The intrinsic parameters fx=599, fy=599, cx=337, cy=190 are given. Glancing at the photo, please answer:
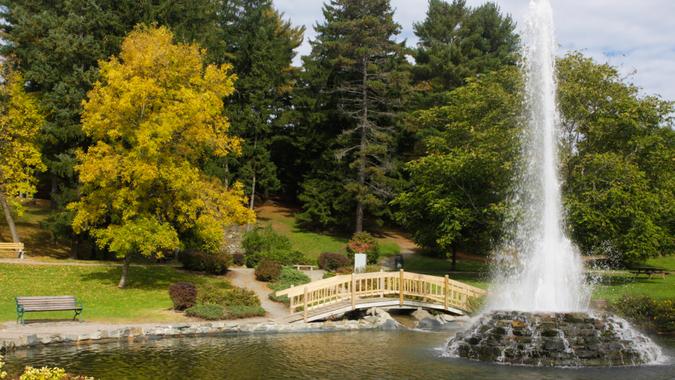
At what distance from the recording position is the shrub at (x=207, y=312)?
2219 cm

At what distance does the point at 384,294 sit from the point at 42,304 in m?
13.9

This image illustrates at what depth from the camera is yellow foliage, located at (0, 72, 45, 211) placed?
35.5 metres

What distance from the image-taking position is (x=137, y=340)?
742 inches

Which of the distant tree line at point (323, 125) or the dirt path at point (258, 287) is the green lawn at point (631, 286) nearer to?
the distant tree line at point (323, 125)

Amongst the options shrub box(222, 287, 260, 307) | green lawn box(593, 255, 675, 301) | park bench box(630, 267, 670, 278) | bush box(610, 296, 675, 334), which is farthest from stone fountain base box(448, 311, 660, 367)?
park bench box(630, 267, 670, 278)

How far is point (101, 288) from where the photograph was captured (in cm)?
2783

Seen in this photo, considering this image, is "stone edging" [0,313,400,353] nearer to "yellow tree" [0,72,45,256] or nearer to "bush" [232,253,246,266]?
"bush" [232,253,246,266]

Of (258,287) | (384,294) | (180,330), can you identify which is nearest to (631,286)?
(384,294)

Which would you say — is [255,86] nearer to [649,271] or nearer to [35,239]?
[35,239]

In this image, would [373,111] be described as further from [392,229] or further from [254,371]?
[254,371]

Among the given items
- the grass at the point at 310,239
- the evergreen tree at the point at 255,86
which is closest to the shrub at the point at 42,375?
the grass at the point at 310,239

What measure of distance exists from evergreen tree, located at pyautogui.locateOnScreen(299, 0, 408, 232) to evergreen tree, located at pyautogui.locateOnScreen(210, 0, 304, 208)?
11.8 feet

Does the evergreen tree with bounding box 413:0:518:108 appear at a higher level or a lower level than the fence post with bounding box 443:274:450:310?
higher

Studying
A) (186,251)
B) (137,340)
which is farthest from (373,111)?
(137,340)
